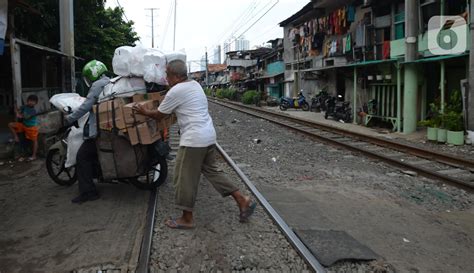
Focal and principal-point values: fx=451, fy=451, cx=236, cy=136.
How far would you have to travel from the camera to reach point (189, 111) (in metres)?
4.70

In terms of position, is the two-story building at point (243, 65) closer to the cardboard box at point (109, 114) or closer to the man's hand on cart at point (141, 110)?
the cardboard box at point (109, 114)

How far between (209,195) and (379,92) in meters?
13.3

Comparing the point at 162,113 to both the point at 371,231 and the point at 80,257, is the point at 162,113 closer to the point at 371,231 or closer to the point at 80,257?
the point at 80,257

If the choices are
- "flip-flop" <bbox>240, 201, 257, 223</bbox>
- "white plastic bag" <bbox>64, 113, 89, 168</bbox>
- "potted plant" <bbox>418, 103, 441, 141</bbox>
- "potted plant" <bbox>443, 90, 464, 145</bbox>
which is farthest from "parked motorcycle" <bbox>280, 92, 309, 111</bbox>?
"flip-flop" <bbox>240, 201, 257, 223</bbox>

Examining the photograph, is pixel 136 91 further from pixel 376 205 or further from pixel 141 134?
pixel 376 205

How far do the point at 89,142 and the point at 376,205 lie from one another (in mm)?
3908

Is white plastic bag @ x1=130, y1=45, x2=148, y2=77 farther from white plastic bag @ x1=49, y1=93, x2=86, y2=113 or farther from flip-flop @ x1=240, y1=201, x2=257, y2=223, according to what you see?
flip-flop @ x1=240, y1=201, x2=257, y2=223

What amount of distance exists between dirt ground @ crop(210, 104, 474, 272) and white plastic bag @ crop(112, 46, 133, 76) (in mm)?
2643

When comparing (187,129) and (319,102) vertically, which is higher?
(319,102)

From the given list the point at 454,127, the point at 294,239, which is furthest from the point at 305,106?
the point at 294,239

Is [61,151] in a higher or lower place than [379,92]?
lower

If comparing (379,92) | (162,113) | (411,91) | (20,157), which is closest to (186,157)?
(162,113)

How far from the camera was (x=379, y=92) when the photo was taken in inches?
709

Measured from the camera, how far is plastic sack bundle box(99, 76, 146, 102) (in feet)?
18.9
